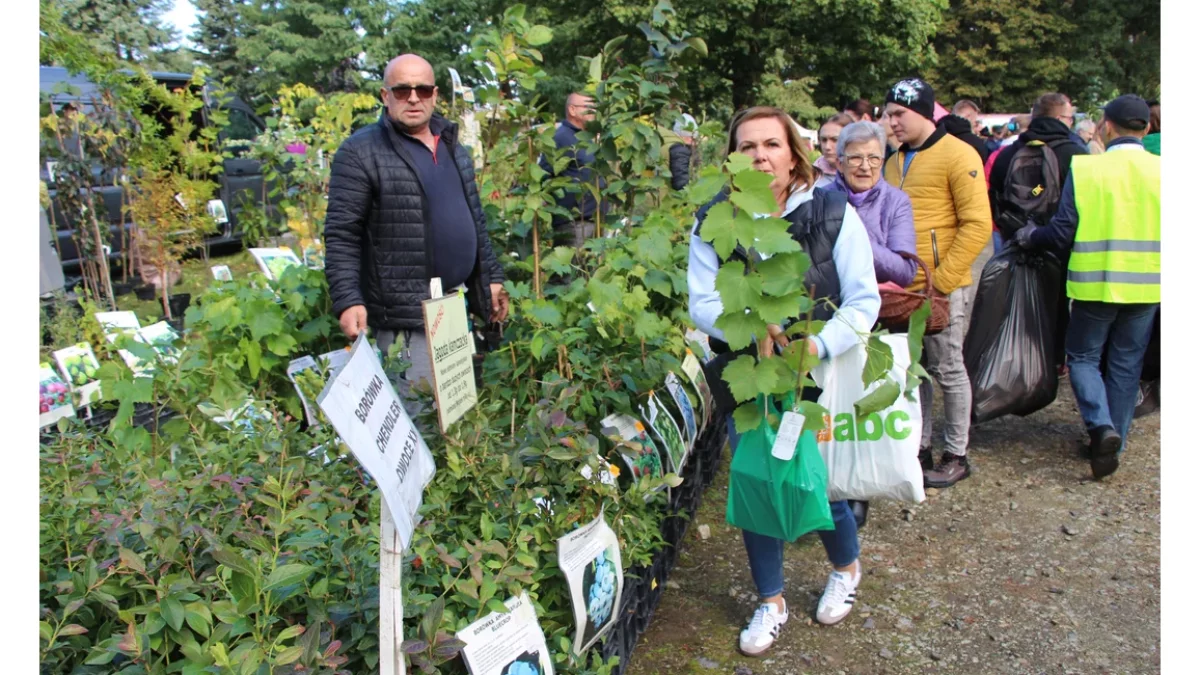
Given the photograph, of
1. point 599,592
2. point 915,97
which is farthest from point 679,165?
point 599,592

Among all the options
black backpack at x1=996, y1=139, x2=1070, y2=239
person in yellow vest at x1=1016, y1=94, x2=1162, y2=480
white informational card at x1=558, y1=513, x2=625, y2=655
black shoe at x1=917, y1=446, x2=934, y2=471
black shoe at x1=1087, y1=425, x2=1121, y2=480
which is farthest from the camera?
black backpack at x1=996, y1=139, x2=1070, y2=239

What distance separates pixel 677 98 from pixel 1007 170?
1.96 meters

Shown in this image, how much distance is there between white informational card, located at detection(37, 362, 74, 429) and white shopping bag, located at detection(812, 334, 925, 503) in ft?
9.75

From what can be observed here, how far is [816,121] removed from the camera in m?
26.4

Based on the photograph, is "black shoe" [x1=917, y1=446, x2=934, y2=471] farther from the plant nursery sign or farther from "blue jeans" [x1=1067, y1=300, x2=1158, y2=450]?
the plant nursery sign

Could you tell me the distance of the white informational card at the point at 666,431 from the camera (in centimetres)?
296

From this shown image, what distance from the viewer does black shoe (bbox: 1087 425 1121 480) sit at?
4125 millimetres

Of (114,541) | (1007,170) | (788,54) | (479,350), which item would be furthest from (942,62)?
(114,541)

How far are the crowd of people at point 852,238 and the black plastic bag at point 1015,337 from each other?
100 millimetres

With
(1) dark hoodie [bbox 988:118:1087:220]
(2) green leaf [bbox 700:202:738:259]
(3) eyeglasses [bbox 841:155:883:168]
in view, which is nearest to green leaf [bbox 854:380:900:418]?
(2) green leaf [bbox 700:202:738:259]

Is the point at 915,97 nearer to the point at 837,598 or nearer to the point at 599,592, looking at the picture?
the point at 837,598

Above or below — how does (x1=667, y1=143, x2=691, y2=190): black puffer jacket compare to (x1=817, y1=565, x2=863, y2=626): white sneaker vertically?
above

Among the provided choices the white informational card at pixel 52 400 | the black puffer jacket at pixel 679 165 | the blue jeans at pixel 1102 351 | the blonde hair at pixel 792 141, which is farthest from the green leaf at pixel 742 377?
the black puffer jacket at pixel 679 165

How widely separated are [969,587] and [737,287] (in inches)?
69.5
